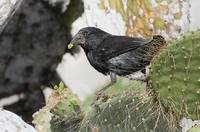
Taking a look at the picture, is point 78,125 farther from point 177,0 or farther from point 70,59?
point 70,59

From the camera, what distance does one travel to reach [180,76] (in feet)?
10.6

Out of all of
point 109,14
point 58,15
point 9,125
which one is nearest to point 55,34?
point 58,15

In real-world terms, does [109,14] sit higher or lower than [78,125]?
higher

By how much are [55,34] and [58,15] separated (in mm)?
138

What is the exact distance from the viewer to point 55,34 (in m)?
5.60

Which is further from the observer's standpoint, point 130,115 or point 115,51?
point 115,51

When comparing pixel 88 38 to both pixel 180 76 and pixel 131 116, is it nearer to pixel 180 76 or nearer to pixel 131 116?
pixel 131 116

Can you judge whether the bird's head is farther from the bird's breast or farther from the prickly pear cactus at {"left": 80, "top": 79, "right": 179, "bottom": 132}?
the prickly pear cactus at {"left": 80, "top": 79, "right": 179, "bottom": 132}

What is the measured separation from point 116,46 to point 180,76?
0.68 m

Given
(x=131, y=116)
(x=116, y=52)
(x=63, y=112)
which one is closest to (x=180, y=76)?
(x=131, y=116)

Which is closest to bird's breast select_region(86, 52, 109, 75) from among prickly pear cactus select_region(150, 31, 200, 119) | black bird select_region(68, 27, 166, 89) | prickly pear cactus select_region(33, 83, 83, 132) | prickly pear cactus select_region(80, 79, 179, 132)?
black bird select_region(68, 27, 166, 89)

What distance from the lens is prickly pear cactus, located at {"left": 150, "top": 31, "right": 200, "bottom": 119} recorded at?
3176mm

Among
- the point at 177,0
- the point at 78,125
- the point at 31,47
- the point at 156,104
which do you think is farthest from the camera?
the point at 31,47

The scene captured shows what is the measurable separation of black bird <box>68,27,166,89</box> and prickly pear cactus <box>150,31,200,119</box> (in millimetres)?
296
